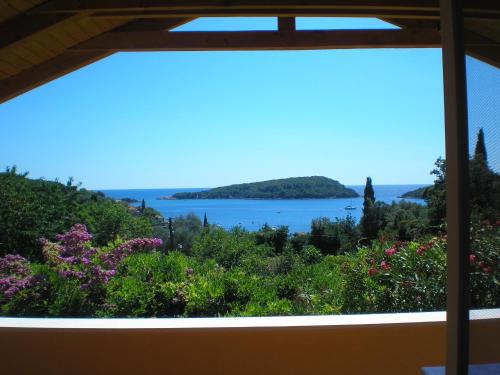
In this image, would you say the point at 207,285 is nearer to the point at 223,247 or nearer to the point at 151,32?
the point at 223,247

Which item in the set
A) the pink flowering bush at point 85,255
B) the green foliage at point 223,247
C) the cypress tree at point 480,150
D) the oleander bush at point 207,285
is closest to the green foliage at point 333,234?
the green foliage at point 223,247

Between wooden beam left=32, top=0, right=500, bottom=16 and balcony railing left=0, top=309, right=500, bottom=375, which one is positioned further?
wooden beam left=32, top=0, right=500, bottom=16

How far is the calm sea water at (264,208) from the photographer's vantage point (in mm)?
5219

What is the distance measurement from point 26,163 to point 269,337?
441 centimetres

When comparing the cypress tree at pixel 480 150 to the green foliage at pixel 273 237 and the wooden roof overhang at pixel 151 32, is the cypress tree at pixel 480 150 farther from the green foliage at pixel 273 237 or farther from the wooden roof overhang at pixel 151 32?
the green foliage at pixel 273 237

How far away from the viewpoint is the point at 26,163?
527cm

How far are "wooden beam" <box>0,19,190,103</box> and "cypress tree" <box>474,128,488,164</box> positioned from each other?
2.68 metres

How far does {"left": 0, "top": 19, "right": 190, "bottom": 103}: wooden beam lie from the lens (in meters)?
2.86

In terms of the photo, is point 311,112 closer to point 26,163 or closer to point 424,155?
point 424,155

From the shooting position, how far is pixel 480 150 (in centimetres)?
77

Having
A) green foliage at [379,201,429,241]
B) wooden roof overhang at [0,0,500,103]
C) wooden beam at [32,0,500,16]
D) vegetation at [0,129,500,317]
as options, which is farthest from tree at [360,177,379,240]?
wooden beam at [32,0,500,16]

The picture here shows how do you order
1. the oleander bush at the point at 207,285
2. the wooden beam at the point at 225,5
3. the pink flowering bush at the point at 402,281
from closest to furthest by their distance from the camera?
the wooden beam at the point at 225,5 < the pink flowering bush at the point at 402,281 < the oleander bush at the point at 207,285

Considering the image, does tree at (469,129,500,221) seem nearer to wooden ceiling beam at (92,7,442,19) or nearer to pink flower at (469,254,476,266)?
pink flower at (469,254,476,266)

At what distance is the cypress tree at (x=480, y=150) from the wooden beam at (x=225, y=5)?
2023 millimetres
